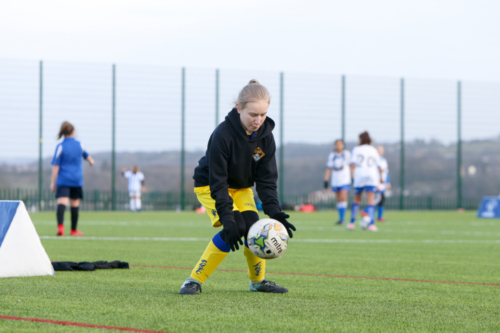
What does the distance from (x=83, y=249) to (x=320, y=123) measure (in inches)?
790

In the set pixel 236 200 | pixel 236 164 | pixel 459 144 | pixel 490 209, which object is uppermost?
pixel 459 144

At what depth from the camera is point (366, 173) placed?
13.5m

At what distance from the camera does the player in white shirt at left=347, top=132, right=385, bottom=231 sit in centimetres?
1343

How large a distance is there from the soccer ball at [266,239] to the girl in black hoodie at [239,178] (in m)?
0.09

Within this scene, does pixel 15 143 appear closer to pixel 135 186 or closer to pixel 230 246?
pixel 135 186

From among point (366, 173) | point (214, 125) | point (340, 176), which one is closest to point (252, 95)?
point (366, 173)

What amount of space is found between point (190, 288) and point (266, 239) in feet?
2.19

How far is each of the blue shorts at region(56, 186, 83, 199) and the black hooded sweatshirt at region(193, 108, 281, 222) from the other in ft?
21.2

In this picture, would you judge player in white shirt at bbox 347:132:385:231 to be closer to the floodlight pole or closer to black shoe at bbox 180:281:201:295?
black shoe at bbox 180:281:201:295

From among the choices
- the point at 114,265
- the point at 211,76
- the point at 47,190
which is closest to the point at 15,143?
the point at 47,190

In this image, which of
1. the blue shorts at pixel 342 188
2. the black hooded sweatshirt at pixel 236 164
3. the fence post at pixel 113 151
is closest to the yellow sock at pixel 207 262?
the black hooded sweatshirt at pixel 236 164

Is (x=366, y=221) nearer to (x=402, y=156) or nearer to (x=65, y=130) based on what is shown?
(x=65, y=130)

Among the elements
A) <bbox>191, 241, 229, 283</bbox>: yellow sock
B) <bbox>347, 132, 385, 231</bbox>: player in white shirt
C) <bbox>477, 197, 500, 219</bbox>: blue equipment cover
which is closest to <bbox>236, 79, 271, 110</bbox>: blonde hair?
<bbox>191, 241, 229, 283</bbox>: yellow sock

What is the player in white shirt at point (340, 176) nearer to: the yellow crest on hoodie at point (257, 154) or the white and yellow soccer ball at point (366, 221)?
the white and yellow soccer ball at point (366, 221)
